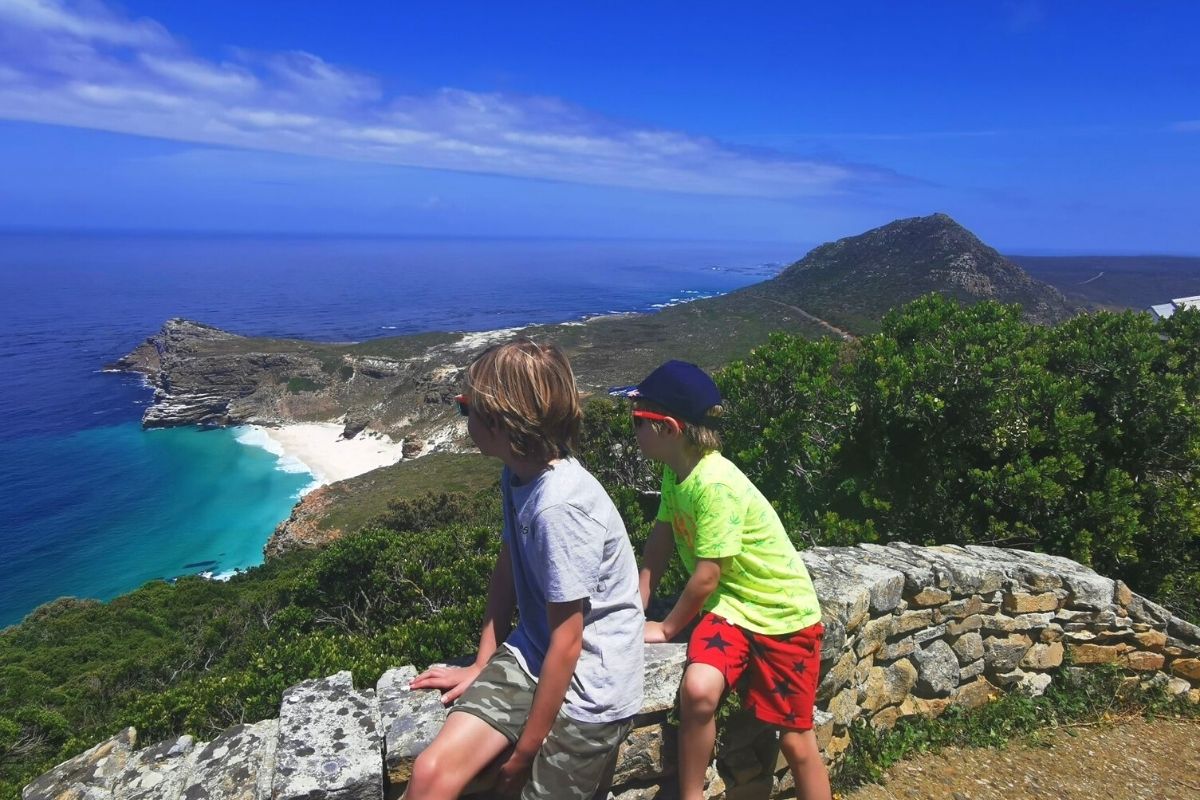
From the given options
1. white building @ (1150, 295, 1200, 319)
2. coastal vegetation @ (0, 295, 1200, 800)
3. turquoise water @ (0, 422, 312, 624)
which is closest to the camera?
coastal vegetation @ (0, 295, 1200, 800)

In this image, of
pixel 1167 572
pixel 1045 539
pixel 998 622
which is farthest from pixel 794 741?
pixel 1167 572

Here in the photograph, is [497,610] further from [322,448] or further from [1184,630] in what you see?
[322,448]

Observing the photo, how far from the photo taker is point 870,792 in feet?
12.2

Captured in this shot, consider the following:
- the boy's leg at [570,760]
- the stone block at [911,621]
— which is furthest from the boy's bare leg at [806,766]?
the stone block at [911,621]

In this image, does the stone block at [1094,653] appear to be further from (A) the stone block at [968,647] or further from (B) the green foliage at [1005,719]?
(A) the stone block at [968,647]

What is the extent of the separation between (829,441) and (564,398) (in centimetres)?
506

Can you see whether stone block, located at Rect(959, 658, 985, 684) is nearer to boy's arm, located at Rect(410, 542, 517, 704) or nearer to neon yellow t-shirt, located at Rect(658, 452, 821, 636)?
neon yellow t-shirt, located at Rect(658, 452, 821, 636)

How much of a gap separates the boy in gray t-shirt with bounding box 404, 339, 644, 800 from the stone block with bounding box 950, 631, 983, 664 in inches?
114

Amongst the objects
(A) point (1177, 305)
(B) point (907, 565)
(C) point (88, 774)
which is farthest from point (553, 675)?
(A) point (1177, 305)

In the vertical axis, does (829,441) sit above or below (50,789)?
above

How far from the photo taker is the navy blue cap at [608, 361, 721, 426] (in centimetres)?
291

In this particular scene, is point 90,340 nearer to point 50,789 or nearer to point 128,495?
point 128,495

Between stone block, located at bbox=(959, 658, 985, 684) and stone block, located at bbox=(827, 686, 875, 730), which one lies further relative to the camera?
stone block, located at bbox=(959, 658, 985, 684)

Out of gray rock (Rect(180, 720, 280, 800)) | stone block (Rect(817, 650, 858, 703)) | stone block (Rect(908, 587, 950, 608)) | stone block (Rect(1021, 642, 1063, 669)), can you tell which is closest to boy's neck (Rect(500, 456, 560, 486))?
gray rock (Rect(180, 720, 280, 800))
